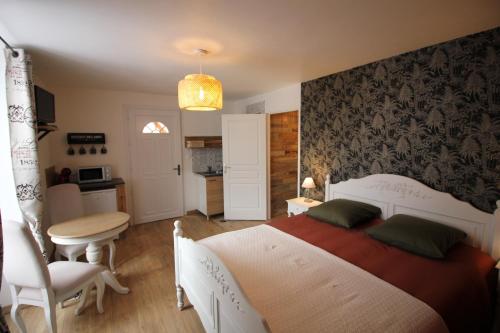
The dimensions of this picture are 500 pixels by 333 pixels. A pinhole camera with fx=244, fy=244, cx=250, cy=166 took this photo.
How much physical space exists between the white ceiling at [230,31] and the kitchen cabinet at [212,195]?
7.06 ft

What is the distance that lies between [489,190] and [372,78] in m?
1.50

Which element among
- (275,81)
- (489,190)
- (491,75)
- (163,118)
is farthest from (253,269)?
(163,118)

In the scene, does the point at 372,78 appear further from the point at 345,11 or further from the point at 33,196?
the point at 33,196

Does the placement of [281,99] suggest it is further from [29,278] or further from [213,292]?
[29,278]

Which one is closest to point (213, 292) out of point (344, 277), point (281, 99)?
point (344, 277)

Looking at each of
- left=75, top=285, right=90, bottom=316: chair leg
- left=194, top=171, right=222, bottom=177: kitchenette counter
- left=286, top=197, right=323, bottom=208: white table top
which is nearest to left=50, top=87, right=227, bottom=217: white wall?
left=194, top=171, right=222, bottom=177: kitchenette counter

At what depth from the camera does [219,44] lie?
211cm

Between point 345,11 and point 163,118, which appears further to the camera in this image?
point 163,118

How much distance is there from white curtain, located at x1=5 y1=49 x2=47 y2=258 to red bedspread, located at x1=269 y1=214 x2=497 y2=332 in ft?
7.98

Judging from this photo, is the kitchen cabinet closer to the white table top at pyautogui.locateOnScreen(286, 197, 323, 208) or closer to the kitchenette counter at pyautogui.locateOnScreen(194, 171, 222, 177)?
the kitchenette counter at pyautogui.locateOnScreen(194, 171, 222, 177)

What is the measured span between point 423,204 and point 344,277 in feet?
4.26

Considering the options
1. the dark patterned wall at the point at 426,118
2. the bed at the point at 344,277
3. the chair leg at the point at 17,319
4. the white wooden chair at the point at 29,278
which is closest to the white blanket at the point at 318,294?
the bed at the point at 344,277

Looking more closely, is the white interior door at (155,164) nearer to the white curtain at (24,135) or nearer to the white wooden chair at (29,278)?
the white curtain at (24,135)

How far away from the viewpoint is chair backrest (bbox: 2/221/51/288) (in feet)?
5.41
